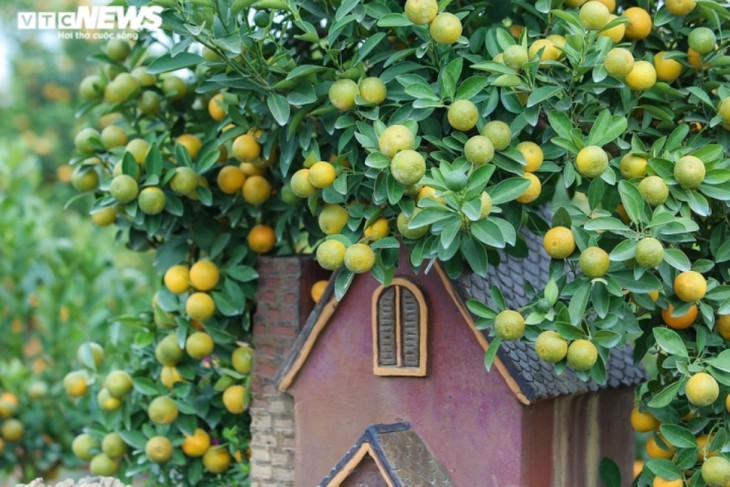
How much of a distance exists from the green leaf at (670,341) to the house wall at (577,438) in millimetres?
323

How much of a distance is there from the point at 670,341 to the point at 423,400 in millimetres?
553

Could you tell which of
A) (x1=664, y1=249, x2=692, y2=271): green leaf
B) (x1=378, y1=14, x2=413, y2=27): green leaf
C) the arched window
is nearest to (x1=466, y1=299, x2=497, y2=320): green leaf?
the arched window

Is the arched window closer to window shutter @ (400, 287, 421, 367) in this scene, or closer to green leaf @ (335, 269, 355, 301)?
window shutter @ (400, 287, 421, 367)

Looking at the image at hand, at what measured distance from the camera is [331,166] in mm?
1957

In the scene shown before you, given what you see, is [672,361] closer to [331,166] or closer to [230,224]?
[331,166]

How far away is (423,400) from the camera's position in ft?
6.91

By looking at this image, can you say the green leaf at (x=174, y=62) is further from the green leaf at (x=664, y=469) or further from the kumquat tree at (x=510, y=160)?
the green leaf at (x=664, y=469)

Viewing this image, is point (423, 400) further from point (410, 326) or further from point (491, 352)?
point (491, 352)

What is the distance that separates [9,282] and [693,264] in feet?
9.44

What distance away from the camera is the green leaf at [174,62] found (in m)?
2.00

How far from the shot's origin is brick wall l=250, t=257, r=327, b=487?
2375mm

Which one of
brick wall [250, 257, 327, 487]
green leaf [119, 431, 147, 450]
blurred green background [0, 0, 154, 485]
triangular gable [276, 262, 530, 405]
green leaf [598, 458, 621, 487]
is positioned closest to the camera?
triangular gable [276, 262, 530, 405]

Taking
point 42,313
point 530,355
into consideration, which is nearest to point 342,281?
point 530,355

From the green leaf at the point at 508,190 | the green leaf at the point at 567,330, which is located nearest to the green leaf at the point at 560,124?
the green leaf at the point at 508,190
